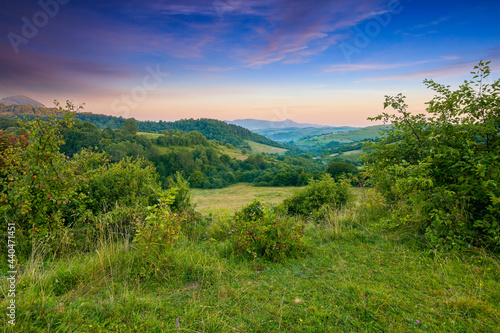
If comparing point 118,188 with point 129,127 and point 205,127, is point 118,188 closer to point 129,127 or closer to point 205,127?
point 129,127

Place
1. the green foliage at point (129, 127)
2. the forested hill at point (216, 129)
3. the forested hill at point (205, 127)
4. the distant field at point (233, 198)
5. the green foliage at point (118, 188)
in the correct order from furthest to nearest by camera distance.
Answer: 1. the forested hill at point (216, 129)
2. the forested hill at point (205, 127)
3. the green foliage at point (129, 127)
4. the distant field at point (233, 198)
5. the green foliage at point (118, 188)

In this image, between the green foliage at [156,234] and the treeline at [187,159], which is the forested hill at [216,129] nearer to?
the treeline at [187,159]

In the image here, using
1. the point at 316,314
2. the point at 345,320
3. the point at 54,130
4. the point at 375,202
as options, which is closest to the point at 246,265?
the point at 316,314

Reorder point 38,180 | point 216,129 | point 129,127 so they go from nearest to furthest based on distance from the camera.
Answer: point 38,180 < point 129,127 < point 216,129

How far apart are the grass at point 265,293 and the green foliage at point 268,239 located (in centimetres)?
21

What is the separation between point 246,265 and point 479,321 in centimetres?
Answer: 280

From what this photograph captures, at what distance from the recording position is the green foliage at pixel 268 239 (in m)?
3.98

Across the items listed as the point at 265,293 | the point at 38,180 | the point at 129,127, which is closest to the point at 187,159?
the point at 129,127

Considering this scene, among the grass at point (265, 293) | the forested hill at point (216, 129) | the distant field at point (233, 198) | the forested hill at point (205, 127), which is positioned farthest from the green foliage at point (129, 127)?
the grass at point (265, 293)

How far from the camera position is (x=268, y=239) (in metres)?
4.12

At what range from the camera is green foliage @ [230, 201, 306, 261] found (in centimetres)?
Result: 398

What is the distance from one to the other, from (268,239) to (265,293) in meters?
1.31

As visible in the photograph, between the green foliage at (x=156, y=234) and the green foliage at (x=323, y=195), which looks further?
the green foliage at (x=323, y=195)

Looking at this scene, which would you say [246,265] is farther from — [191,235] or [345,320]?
[191,235]
